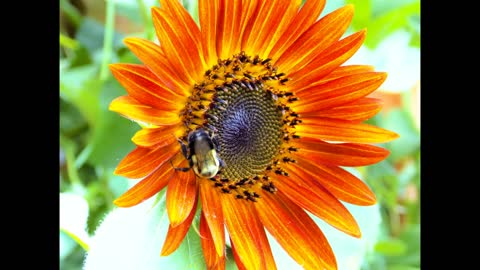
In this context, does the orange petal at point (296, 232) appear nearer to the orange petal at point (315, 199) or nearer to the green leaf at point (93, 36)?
the orange petal at point (315, 199)

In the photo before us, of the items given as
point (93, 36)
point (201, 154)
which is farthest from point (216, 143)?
point (93, 36)

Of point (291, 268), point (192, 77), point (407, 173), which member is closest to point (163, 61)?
point (192, 77)

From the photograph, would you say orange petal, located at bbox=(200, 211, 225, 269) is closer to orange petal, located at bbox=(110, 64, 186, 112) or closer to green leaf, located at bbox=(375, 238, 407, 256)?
orange petal, located at bbox=(110, 64, 186, 112)

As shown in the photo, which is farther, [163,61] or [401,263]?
[401,263]

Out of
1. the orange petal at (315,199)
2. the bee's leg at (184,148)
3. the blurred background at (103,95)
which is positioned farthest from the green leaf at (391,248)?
the bee's leg at (184,148)

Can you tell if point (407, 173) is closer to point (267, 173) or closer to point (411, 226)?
point (411, 226)

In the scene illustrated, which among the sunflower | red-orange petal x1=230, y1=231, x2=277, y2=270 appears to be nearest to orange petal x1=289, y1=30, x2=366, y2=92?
the sunflower
